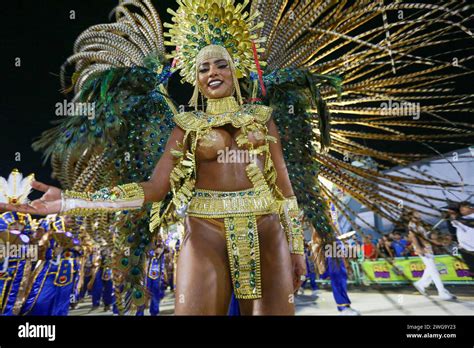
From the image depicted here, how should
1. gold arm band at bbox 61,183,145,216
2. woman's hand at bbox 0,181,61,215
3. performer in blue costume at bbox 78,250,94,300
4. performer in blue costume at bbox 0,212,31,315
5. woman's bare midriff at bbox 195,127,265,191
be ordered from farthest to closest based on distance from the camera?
performer in blue costume at bbox 78,250,94,300, performer in blue costume at bbox 0,212,31,315, woman's bare midriff at bbox 195,127,265,191, gold arm band at bbox 61,183,145,216, woman's hand at bbox 0,181,61,215

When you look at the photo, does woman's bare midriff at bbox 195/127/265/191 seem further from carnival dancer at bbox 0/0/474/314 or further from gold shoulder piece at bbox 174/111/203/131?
gold shoulder piece at bbox 174/111/203/131

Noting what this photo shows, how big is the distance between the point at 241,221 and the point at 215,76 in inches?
33.8

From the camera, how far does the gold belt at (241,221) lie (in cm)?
216

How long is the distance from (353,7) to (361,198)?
63.8 inches

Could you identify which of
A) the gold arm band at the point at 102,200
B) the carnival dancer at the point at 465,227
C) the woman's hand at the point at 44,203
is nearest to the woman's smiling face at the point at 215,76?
the gold arm band at the point at 102,200

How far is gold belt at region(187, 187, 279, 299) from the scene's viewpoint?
216 cm

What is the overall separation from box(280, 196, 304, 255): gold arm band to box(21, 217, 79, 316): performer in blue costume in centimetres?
326

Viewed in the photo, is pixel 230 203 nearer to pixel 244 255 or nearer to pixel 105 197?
pixel 244 255

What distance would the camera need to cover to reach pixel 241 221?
2203 millimetres

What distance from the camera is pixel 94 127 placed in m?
2.92

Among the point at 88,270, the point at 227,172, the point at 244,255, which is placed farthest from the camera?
the point at 88,270

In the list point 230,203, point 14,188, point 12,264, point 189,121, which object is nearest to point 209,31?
point 189,121

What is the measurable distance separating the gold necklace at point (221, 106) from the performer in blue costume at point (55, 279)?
3075 mm

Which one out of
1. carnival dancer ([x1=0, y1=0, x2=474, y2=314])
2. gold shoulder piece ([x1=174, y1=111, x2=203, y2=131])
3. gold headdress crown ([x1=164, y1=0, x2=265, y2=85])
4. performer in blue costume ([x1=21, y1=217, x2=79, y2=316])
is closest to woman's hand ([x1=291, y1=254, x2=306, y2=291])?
carnival dancer ([x1=0, y1=0, x2=474, y2=314])
